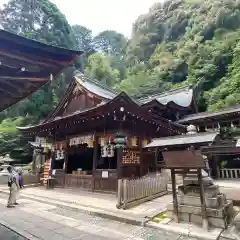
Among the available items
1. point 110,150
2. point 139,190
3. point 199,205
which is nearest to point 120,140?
point 110,150

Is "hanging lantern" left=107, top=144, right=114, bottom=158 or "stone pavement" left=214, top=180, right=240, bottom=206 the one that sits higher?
"hanging lantern" left=107, top=144, right=114, bottom=158

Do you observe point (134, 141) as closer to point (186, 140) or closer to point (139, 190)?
point (139, 190)

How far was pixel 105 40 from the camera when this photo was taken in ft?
224

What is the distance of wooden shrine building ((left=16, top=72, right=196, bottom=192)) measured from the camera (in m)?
10.9

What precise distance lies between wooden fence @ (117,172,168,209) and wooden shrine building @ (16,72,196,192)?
1.91m

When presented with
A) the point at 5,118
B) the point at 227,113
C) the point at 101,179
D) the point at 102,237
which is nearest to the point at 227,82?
the point at 227,113

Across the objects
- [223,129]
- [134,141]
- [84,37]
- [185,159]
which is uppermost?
[84,37]

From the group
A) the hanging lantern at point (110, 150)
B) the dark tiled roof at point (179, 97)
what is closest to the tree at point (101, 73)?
the dark tiled roof at point (179, 97)

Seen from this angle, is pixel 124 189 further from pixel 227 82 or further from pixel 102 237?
pixel 227 82

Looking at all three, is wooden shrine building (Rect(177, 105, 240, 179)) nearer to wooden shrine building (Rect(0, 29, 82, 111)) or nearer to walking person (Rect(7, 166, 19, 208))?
walking person (Rect(7, 166, 19, 208))

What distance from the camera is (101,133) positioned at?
12.1 metres

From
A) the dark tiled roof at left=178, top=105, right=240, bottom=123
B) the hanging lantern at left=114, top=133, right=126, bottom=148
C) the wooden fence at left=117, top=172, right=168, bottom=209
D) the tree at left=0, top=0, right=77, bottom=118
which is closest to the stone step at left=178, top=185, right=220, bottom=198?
the wooden fence at left=117, top=172, right=168, bottom=209

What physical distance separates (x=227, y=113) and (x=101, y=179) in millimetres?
10419

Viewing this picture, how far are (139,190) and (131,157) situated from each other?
3301mm
